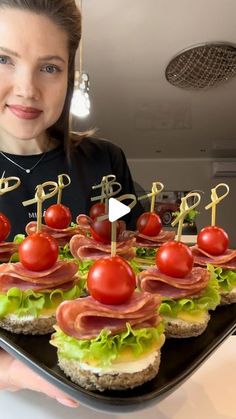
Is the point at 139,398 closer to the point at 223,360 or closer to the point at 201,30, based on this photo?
the point at 223,360

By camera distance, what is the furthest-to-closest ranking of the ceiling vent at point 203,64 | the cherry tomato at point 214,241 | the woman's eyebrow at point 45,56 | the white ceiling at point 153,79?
the ceiling vent at point 203,64, the white ceiling at point 153,79, the cherry tomato at point 214,241, the woman's eyebrow at point 45,56

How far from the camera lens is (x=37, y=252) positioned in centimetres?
101

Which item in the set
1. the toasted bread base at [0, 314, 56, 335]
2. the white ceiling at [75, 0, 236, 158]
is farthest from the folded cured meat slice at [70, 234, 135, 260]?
the white ceiling at [75, 0, 236, 158]

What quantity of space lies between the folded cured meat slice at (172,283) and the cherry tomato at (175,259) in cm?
2

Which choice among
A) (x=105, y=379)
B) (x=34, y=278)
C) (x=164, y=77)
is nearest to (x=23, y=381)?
(x=105, y=379)

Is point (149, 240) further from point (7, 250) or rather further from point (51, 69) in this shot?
point (51, 69)

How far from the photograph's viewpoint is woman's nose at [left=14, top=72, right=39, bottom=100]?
1.29 metres

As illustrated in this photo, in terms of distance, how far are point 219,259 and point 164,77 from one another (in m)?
3.73

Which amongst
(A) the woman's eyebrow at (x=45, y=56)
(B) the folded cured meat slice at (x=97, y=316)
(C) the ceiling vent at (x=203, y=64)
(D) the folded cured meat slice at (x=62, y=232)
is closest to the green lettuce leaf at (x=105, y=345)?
(B) the folded cured meat slice at (x=97, y=316)

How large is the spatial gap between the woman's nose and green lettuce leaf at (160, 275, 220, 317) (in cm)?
73

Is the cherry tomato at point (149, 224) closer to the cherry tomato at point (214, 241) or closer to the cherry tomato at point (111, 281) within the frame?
the cherry tomato at point (214, 241)

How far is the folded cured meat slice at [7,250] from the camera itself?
129 cm

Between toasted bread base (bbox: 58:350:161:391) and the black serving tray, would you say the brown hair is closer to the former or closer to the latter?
the black serving tray

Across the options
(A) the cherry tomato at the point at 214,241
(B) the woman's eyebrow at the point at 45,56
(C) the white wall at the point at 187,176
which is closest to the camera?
(B) the woman's eyebrow at the point at 45,56
